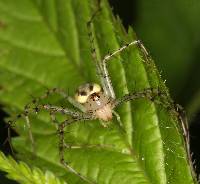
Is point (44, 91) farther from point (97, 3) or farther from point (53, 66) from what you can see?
point (97, 3)

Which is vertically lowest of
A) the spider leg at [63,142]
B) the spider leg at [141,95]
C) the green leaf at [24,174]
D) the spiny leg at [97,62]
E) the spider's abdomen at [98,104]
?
the green leaf at [24,174]

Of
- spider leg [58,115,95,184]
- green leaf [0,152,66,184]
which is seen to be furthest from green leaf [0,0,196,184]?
green leaf [0,152,66,184]

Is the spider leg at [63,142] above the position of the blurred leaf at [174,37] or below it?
below

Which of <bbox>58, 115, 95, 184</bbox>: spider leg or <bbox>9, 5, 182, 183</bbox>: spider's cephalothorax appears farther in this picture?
<bbox>9, 5, 182, 183</bbox>: spider's cephalothorax

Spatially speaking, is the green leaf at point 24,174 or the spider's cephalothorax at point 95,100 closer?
the green leaf at point 24,174

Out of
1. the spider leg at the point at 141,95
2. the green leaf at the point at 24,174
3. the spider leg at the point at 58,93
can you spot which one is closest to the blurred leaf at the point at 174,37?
the spider leg at the point at 141,95

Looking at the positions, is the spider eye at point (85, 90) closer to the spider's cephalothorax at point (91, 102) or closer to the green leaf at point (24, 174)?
the spider's cephalothorax at point (91, 102)

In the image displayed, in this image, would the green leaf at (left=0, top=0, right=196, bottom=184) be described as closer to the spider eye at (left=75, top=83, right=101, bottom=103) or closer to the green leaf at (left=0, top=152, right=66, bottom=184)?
the spider eye at (left=75, top=83, right=101, bottom=103)

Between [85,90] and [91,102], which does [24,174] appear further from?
[91,102]
